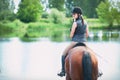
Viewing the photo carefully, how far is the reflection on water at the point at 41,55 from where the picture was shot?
9798mm

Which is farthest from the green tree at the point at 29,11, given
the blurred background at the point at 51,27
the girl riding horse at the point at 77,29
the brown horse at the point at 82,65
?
the brown horse at the point at 82,65

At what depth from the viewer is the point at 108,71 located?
29.3ft

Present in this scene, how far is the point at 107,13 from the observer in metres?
10.7

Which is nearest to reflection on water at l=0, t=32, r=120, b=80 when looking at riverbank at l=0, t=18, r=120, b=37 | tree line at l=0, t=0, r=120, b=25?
riverbank at l=0, t=18, r=120, b=37

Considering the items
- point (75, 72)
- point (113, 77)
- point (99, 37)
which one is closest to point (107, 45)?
point (99, 37)

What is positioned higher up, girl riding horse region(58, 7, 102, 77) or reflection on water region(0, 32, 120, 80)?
girl riding horse region(58, 7, 102, 77)

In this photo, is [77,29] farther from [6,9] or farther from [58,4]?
[58,4]

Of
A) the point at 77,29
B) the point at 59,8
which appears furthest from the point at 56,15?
the point at 77,29

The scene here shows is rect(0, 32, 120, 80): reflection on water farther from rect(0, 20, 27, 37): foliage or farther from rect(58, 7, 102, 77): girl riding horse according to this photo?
rect(58, 7, 102, 77): girl riding horse

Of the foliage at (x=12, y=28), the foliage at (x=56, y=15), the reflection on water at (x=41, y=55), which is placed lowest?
the reflection on water at (x=41, y=55)

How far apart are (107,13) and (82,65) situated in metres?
7.48

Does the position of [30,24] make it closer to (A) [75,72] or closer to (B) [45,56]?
(B) [45,56]

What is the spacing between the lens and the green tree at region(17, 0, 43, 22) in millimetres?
10523

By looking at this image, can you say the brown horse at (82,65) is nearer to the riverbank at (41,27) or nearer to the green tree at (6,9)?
the riverbank at (41,27)
